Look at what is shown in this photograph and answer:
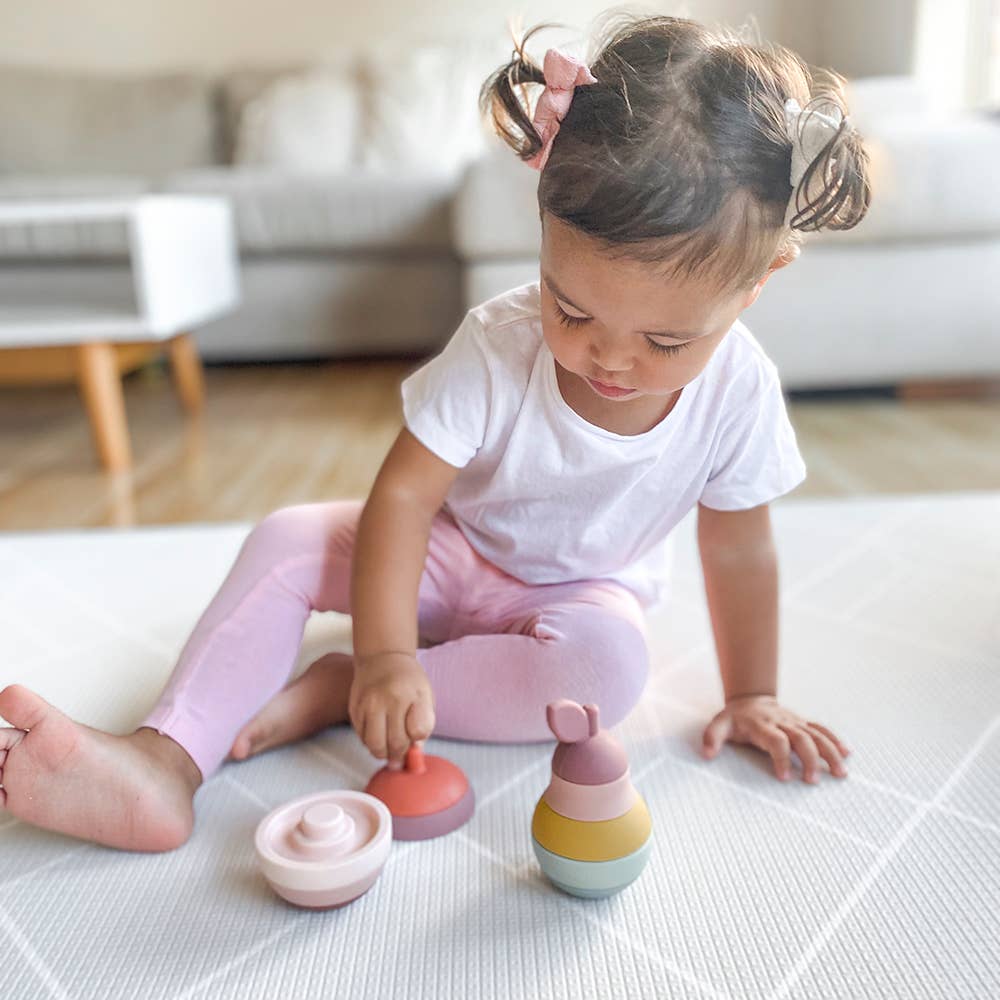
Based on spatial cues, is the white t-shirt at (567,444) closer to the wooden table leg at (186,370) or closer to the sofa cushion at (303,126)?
the wooden table leg at (186,370)

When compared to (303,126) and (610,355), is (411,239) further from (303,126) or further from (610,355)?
(610,355)

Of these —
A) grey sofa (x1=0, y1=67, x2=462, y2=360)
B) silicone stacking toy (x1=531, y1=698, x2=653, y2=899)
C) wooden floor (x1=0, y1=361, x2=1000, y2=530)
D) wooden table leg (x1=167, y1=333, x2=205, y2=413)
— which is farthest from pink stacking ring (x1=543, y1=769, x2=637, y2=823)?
grey sofa (x1=0, y1=67, x2=462, y2=360)

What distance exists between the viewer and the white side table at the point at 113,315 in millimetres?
1551

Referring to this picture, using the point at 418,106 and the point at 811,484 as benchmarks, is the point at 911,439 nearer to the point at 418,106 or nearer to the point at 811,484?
the point at 811,484

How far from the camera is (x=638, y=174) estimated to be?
0.48 metres

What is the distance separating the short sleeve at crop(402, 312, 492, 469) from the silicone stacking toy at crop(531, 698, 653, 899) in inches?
7.7

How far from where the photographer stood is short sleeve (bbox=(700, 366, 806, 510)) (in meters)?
0.65

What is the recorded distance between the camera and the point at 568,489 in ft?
2.19

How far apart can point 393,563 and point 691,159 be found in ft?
1.01

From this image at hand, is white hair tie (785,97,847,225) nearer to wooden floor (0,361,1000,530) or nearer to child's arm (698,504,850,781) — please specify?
child's arm (698,504,850,781)

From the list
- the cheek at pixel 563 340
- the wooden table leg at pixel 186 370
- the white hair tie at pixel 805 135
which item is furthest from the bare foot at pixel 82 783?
the wooden table leg at pixel 186 370

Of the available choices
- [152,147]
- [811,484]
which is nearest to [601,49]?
[811,484]

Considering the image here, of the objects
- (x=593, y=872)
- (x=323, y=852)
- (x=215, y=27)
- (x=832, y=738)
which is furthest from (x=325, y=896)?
(x=215, y=27)

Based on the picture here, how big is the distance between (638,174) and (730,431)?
230 mm
